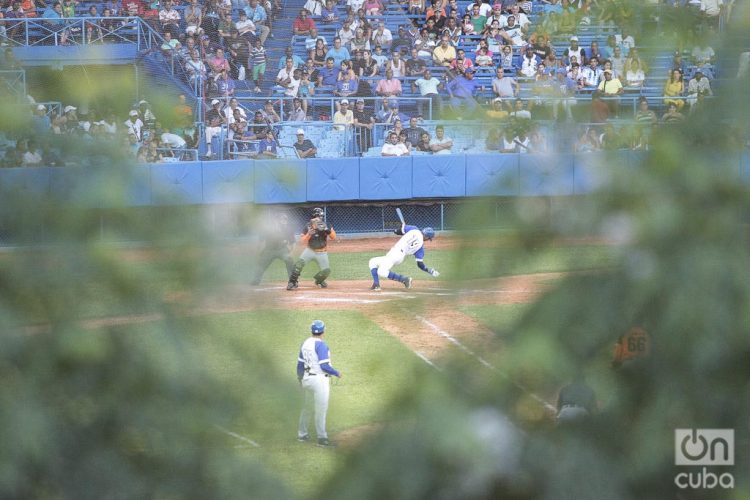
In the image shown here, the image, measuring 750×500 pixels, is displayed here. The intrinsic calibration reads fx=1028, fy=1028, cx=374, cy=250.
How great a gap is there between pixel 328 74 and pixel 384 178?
308 cm

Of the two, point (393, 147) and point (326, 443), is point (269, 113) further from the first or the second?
point (326, 443)

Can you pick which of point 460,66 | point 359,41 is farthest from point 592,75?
point 359,41

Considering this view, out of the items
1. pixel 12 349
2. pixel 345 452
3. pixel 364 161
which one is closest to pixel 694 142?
pixel 345 452

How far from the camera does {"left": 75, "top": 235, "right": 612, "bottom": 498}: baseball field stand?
1.31 metres

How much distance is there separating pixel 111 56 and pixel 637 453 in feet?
3.04

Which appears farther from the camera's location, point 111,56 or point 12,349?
point 111,56

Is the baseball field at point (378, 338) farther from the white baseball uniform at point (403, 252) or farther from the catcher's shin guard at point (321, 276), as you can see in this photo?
the white baseball uniform at point (403, 252)

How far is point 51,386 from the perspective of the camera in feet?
4.24

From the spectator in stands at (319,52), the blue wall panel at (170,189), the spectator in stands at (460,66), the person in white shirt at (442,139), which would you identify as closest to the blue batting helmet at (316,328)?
the spectator in stands at (460,66)

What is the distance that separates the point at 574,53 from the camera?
5.53 feet

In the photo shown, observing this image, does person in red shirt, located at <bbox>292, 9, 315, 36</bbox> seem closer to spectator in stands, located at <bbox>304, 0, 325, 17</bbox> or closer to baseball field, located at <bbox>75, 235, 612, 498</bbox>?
spectator in stands, located at <bbox>304, 0, 325, 17</bbox>

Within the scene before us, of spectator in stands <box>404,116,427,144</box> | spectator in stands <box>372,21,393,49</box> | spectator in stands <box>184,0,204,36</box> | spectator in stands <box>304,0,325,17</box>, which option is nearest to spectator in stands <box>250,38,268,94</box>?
spectator in stands <box>184,0,204,36</box>

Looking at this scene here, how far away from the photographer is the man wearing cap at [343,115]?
78.9 feet

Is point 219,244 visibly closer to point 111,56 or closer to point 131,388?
point 131,388
